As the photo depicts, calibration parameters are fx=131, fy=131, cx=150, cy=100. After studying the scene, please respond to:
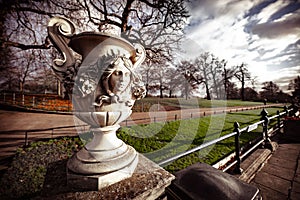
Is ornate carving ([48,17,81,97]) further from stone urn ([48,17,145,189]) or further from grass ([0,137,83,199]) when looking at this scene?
grass ([0,137,83,199])

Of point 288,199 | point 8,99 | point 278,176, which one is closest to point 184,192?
point 288,199

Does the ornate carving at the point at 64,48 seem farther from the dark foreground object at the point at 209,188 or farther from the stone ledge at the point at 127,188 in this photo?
the dark foreground object at the point at 209,188

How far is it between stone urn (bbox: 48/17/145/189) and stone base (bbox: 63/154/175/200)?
3 centimetres

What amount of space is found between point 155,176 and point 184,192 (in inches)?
11.1

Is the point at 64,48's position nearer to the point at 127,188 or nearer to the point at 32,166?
the point at 127,188

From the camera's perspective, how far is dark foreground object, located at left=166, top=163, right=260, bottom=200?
1086mm

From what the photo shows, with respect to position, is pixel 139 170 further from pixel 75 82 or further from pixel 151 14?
pixel 151 14

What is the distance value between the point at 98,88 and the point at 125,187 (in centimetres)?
84

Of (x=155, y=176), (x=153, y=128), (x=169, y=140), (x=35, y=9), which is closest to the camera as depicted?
(x=155, y=176)

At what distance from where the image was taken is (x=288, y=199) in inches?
95.9

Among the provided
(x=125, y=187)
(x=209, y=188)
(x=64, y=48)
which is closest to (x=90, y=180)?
(x=125, y=187)

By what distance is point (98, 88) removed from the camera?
1.11 meters

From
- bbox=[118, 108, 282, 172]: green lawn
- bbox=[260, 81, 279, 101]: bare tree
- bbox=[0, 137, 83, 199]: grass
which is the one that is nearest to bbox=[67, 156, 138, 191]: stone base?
bbox=[0, 137, 83, 199]: grass

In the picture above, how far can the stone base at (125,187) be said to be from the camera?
980mm
